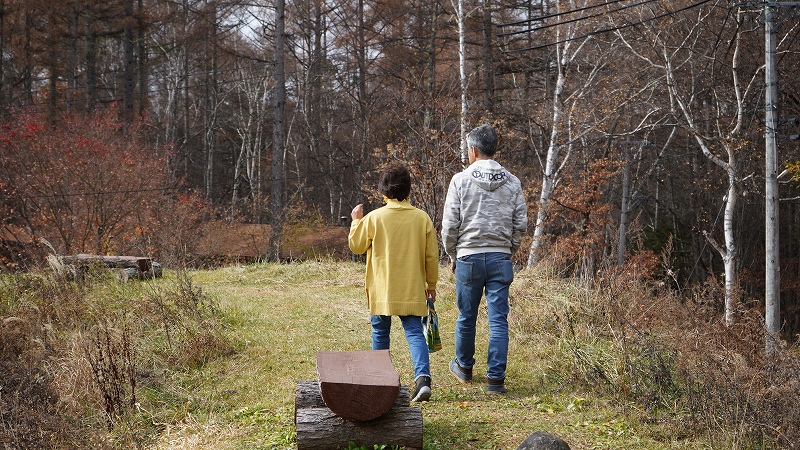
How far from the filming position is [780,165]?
79.0 ft

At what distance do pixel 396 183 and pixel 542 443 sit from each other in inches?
78.1

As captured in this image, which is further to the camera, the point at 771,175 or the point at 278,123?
the point at 278,123

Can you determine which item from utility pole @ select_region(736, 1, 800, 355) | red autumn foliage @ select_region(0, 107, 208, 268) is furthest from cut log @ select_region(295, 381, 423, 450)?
utility pole @ select_region(736, 1, 800, 355)

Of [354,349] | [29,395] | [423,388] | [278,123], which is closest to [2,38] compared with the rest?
[278,123]

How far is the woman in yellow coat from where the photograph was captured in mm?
5465

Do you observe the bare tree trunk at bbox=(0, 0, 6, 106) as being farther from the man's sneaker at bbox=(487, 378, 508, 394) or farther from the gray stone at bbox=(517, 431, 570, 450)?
the gray stone at bbox=(517, 431, 570, 450)

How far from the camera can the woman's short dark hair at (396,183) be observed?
552 cm

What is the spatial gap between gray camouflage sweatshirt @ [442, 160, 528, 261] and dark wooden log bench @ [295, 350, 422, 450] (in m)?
1.27

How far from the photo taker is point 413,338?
18.0 ft

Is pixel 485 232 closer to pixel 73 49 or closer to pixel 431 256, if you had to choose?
pixel 431 256

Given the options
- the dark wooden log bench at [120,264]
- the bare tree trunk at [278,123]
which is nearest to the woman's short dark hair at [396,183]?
the dark wooden log bench at [120,264]

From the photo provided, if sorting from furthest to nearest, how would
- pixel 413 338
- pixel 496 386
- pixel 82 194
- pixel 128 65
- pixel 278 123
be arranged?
pixel 128 65 < pixel 278 123 < pixel 82 194 < pixel 496 386 < pixel 413 338

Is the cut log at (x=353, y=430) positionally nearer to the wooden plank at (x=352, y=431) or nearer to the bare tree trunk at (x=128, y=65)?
the wooden plank at (x=352, y=431)

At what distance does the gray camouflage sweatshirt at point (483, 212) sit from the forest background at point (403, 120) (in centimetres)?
853
